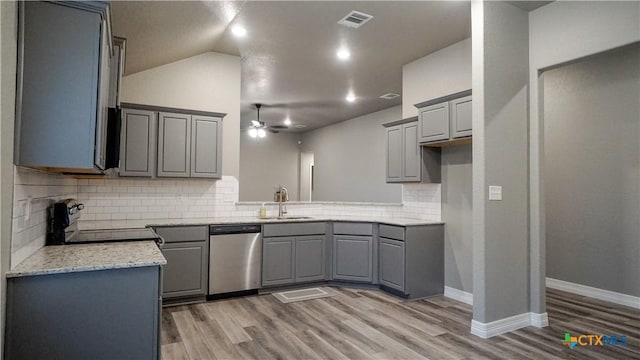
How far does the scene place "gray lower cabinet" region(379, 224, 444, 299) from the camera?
4.16 metres

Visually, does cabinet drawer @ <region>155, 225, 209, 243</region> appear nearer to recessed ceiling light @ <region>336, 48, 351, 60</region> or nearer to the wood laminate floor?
the wood laminate floor

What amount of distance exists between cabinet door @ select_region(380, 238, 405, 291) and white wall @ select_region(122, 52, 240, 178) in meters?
2.14

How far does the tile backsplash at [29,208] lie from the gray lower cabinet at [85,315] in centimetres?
23

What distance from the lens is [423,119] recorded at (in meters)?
4.32

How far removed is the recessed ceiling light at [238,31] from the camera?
3.99 metres

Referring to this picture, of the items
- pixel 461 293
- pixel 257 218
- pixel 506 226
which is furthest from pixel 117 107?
pixel 461 293

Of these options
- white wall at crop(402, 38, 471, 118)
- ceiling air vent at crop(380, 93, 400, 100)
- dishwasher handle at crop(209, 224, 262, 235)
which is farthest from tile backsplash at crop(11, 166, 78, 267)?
ceiling air vent at crop(380, 93, 400, 100)

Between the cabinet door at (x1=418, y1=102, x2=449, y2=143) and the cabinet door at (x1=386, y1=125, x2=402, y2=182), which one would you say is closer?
the cabinet door at (x1=418, y1=102, x2=449, y2=143)

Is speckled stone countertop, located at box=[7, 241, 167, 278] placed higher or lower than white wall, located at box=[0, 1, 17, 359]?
lower

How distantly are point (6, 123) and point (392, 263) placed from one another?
370 cm

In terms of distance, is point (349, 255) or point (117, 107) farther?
point (349, 255)

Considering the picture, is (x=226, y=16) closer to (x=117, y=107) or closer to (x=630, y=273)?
(x=117, y=107)

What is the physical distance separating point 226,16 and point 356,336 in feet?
10.7

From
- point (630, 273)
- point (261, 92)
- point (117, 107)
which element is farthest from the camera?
point (261, 92)
